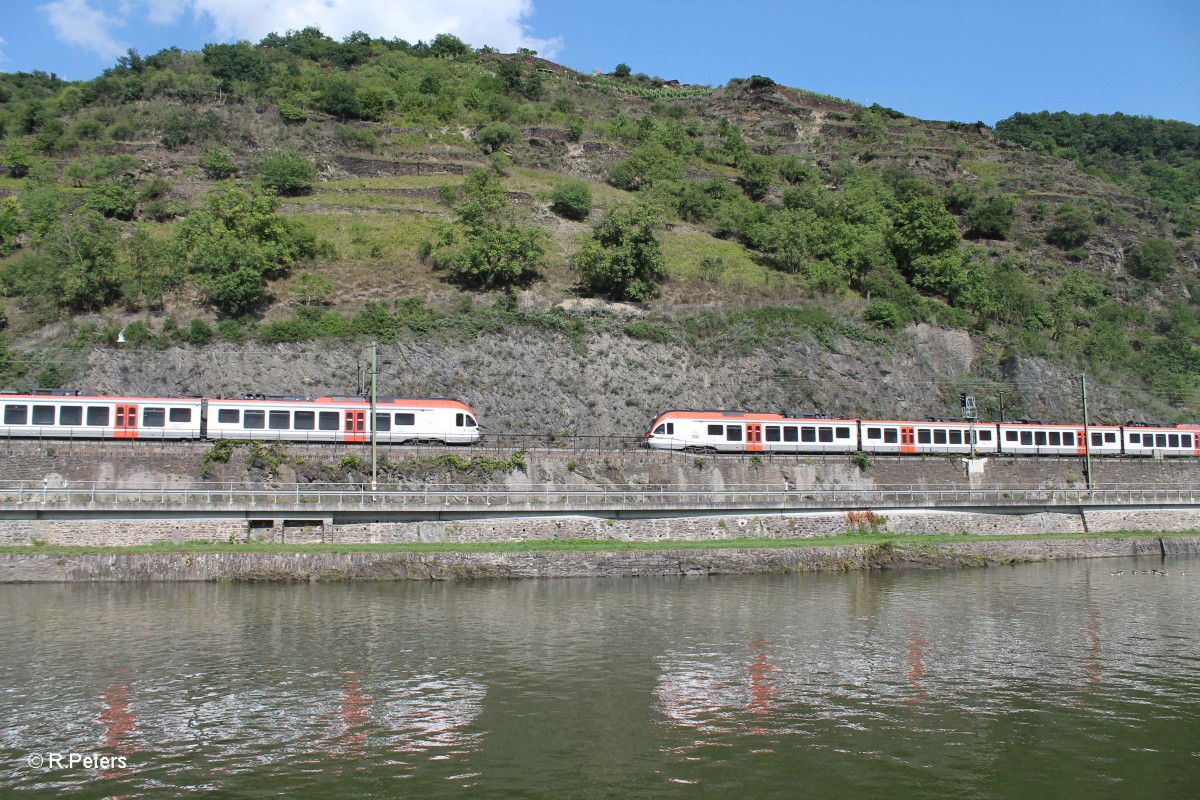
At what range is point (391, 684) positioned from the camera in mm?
18219

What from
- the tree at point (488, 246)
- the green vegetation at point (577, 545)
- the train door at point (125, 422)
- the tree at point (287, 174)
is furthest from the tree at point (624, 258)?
the train door at point (125, 422)

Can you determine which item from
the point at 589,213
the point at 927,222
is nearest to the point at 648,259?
the point at 589,213

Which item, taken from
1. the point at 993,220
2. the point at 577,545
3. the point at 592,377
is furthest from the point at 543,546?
the point at 993,220

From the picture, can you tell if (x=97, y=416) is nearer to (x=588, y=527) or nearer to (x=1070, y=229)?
(x=588, y=527)

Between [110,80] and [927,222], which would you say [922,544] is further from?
[110,80]

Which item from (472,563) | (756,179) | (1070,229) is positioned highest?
(756,179)

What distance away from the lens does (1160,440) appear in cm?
5522

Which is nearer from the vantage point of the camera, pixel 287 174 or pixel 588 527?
pixel 588 527

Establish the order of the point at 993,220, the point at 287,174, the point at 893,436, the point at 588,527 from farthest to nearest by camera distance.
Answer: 1. the point at 993,220
2. the point at 287,174
3. the point at 893,436
4. the point at 588,527

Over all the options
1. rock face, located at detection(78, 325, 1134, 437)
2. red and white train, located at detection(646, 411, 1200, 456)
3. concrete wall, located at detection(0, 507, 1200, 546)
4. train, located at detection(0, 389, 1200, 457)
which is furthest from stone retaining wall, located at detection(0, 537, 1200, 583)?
rock face, located at detection(78, 325, 1134, 437)

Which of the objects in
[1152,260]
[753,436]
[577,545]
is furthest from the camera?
[1152,260]

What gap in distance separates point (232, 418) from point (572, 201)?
141ft

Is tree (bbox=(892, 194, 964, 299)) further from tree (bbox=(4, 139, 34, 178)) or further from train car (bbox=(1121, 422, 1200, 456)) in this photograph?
tree (bbox=(4, 139, 34, 178))

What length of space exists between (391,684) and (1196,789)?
14186 mm
